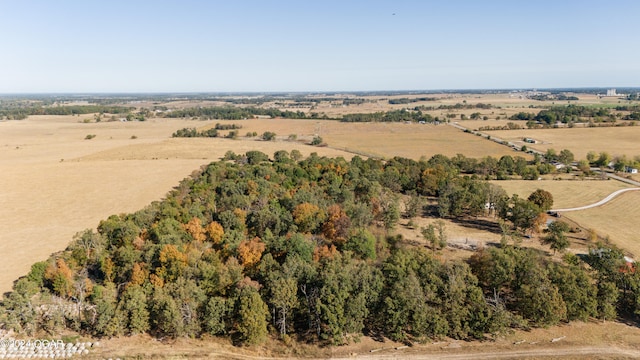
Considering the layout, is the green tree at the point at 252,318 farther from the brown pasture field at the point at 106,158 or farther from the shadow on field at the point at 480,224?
the shadow on field at the point at 480,224

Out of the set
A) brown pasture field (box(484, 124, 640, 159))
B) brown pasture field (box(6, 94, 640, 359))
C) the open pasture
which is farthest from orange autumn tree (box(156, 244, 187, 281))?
brown pasture field (box(484, 124, 640, 159))

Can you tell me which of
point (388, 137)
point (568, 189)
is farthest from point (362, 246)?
point (388, 137)

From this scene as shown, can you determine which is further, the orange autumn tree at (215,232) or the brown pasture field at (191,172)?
the orange autumn tree at (215,232)

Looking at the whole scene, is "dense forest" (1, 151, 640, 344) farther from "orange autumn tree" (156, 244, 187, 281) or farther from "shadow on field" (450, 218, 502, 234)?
"shadow on field" (450, 218, 502, 234)

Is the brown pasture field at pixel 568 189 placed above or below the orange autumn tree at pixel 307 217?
below

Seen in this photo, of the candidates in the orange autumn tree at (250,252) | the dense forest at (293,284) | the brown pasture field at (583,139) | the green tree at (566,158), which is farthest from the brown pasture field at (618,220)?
the brown pasture field at (583,139)

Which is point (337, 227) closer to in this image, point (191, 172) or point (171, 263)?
point (171, 263)

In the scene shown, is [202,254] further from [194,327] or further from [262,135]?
[262,135]
